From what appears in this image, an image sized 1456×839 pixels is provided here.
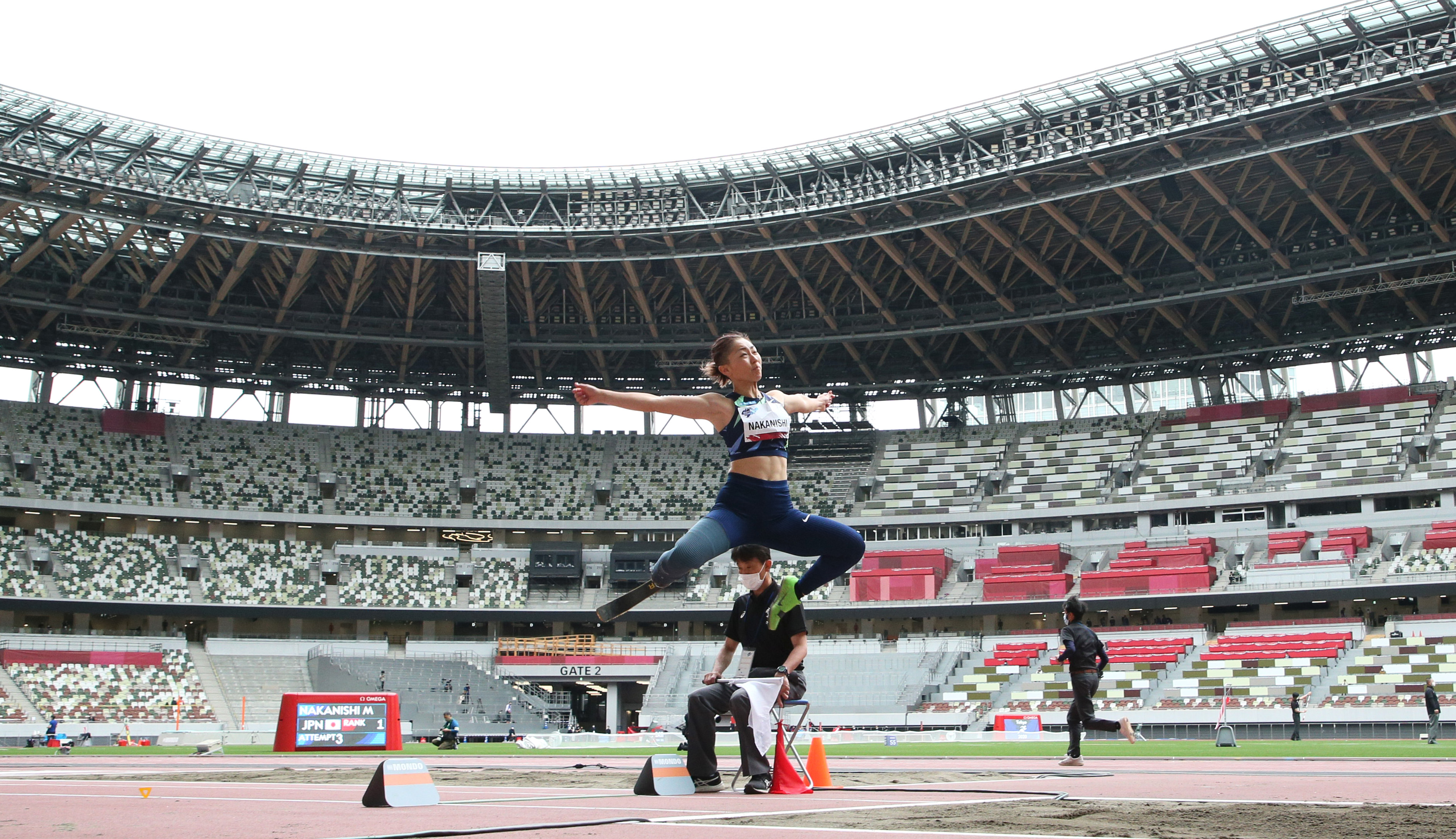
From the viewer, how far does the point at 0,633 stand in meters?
48.8

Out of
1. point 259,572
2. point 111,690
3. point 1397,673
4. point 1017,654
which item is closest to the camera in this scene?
point 1397,673

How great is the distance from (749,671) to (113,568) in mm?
51823

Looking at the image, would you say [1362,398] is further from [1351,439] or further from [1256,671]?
[1256,671]

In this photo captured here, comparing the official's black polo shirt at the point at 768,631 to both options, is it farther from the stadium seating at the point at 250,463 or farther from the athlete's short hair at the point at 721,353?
the stadium seating at the point at 250,463

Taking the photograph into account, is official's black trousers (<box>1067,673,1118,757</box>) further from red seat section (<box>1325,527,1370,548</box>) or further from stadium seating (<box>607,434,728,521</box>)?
stadium seating (<box>607,434,728,521</box>)

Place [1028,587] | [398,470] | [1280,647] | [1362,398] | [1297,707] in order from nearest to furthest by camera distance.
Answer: [1297,707], [1280,647], [1028,587], [1362,398], [398,470]

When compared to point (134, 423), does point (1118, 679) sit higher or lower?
lower

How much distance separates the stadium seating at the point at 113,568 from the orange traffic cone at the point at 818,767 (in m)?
48.9

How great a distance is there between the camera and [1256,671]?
4012cm

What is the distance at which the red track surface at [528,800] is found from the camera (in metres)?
5.51

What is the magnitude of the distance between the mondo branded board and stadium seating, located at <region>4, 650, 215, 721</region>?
18.3m

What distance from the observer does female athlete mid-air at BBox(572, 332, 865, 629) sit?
26.5 feet

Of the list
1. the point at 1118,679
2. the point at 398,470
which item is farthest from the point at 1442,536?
the point at 398,470

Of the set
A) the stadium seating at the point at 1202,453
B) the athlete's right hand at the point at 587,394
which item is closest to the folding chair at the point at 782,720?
the athlete's right hand at the point at 587,394
